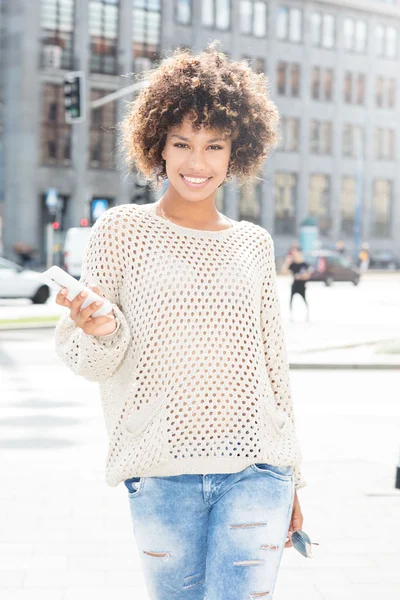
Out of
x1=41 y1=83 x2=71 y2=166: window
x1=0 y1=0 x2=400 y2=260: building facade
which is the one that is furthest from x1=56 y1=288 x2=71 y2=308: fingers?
x1=41 y1=83 x2=71 y2=166: window

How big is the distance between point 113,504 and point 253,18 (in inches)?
2882

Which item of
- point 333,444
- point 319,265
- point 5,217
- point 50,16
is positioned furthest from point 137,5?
point 333,444

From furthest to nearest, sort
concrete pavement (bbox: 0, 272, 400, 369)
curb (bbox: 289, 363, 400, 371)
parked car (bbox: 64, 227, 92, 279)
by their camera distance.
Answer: parked car (bbox: 64, 227, 92, 279)
concrete pavement (bbox: 0, 272, 400, 369)
curb (bbox: 289, 363, 400, 371)

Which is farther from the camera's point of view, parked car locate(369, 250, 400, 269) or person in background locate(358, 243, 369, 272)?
parked car locate(369, 250, 400, 269)

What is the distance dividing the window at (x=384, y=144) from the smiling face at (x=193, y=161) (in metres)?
82.6

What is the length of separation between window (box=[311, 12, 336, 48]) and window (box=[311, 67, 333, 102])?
73.2 inches

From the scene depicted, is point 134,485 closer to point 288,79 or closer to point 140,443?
point 140,443

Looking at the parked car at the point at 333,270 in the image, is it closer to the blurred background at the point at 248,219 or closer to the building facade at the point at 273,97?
the blurred background at the point at 248,219

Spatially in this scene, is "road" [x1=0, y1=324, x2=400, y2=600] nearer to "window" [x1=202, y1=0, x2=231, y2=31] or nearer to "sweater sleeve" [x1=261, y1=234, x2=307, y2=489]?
"sweater sleeve" [x1=261, y1=234, x2=307, y2=489]

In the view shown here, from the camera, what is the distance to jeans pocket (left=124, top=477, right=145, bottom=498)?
9.49 ft

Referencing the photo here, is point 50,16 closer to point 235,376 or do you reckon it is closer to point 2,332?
point 2,332

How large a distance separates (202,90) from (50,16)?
63.6 metres

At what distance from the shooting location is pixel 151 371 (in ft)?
9.57

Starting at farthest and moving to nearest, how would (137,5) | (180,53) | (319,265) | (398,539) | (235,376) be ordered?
(137,5) → (319,265) → (398,539) → (180,53) → (235,376)
